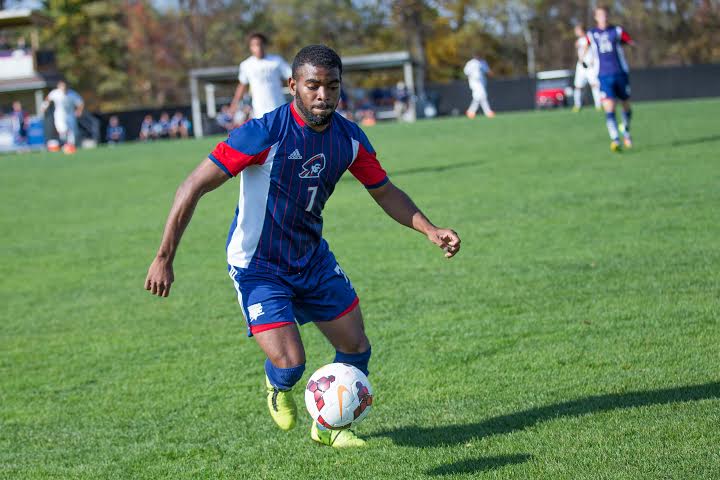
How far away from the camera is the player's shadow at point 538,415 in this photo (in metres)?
4.70

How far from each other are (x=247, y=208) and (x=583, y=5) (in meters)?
63.0

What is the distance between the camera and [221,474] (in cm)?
446

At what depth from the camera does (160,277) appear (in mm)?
4254

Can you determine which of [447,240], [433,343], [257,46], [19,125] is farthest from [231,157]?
[19,125]

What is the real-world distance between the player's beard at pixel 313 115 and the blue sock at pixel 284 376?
1193 millimetres

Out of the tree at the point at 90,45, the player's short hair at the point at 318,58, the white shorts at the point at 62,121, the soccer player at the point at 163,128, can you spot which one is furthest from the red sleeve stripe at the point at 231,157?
the tree at the point at 90,45

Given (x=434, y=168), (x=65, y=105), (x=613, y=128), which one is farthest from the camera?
(x=65, y=105)

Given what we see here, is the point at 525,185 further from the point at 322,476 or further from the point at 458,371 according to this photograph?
the point at 322,476

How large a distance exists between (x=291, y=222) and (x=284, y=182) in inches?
8.4

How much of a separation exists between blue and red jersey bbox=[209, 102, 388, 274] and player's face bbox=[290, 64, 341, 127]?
0.38ft

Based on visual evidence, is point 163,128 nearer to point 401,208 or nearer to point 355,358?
point 401,208

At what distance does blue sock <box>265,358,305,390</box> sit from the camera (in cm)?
457

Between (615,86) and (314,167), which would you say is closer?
(314,167)

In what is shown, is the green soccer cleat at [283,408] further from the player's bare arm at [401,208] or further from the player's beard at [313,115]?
the player's beard at [313,115]
